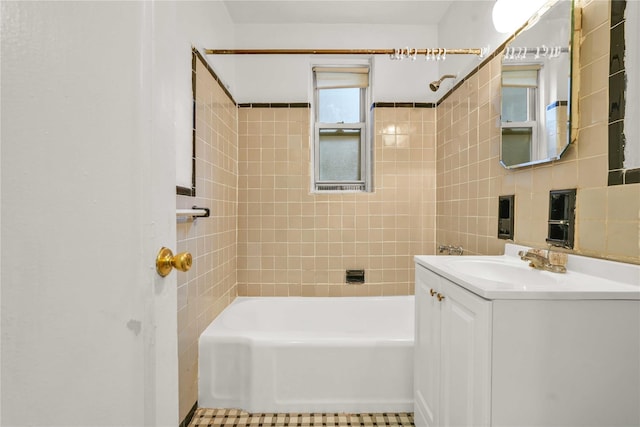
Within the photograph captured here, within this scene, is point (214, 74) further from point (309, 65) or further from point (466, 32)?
point (466, 32)

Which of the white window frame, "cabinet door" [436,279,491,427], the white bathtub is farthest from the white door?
the white window frame

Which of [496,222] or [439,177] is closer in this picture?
[496,222]

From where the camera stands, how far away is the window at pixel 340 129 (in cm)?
254

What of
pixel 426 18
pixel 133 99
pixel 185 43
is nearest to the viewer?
pixel 133 99

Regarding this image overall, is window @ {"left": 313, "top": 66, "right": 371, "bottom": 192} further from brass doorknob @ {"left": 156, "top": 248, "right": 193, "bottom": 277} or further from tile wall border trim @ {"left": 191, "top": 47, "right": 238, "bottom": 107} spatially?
brass doorknob @ {"left": 156, "top": 248, "right": 193, "bottom": 277}

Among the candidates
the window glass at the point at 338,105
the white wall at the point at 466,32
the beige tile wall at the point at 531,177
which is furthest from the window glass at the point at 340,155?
the white wall at the point at 466,32

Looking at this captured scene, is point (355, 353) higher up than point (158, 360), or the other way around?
point (158, 360)

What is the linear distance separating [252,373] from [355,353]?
1.82 ft

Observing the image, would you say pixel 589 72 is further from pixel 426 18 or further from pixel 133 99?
pixel 426 18

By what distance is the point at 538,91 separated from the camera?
1260 millimetres

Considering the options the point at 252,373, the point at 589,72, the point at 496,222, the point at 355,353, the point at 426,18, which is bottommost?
the point at 252,373

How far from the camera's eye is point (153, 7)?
0.50 m

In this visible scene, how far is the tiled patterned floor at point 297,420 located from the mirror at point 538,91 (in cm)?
140

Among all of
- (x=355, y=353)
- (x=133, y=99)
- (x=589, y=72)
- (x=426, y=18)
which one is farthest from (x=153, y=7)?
(x=426, y=18)
